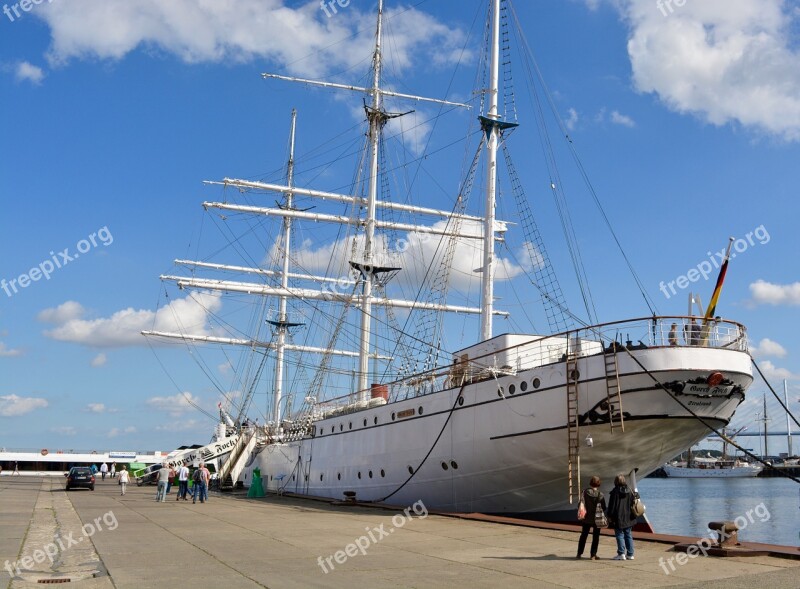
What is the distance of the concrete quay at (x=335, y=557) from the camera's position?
9.12m

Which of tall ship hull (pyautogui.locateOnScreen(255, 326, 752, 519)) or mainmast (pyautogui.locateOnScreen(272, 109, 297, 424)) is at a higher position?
mainmast (pyautogui.locateOnScreen(272, 109, 297, 424))

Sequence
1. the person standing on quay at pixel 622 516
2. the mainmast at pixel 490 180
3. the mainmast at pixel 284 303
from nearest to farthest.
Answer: the person standing on quay at pixel 622 516, the mainmast at pixel 490 180, the mainmast at pixel 284 303

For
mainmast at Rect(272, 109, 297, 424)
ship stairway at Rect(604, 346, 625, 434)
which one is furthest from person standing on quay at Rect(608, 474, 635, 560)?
mainmast at Rect(272, 109, 297, 424)

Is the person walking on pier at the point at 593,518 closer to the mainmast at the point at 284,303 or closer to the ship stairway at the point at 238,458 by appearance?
the ship stairway at the point at 238,458

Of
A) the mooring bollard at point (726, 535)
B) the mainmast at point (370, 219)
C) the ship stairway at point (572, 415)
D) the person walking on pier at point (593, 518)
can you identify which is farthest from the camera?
the mainmast at point (370, 219)

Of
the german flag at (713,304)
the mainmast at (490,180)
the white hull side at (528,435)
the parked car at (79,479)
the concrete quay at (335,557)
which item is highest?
the mainmast at (490,180)

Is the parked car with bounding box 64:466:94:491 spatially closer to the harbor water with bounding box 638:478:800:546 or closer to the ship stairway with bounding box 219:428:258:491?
the ship stairway with bounding box 219:428:258:491

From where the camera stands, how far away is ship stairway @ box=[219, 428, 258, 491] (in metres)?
40.4

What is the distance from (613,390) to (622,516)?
19.2 feet

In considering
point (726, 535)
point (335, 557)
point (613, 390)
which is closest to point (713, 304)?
point (613, 390)

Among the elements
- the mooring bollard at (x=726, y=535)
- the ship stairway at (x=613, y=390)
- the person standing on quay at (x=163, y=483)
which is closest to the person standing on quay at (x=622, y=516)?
the mooring bollard at (x=726, y=535)

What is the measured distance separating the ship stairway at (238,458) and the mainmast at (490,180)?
880 inches

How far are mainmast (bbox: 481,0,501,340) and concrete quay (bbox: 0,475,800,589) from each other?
7.56 m

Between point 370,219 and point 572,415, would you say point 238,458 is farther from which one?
point 572,415
